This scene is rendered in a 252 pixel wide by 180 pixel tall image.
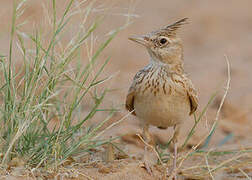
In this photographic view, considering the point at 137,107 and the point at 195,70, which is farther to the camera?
the point at 195,70

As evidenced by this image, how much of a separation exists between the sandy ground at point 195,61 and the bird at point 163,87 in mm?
322

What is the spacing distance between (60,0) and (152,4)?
185 inches

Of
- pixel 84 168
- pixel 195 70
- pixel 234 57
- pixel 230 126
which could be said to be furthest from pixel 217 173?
pixel 234 57

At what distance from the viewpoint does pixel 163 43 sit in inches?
179

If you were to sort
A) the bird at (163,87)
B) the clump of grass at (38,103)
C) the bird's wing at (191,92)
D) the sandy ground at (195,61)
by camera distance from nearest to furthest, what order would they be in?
the clump of grass at (38,103) → the bird at (163,87) → the bird's wing at (191,92) → the sandy ground at (195,61)

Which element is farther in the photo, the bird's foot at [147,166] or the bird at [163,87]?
the bird at [163,87]

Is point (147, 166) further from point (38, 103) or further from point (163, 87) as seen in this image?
point (38, 103)

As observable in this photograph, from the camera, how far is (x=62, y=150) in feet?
12.1

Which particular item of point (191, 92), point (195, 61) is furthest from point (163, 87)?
point (195, 61)

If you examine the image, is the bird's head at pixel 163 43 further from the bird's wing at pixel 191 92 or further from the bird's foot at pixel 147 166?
the bird's foot at pixel 147 166

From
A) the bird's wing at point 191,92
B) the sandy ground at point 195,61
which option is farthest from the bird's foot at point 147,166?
the bird's wing at point 191,92

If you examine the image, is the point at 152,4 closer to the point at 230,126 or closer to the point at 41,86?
the point at 230,126

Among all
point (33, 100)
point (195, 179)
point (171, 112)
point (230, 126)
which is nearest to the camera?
point (33, 100)

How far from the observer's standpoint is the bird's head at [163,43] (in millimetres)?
4504
